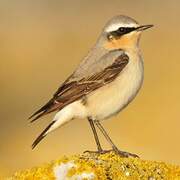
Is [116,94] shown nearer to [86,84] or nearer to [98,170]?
[86,84]

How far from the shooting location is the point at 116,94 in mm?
13172

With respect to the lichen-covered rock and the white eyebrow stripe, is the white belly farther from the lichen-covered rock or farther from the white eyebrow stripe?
the lichen-covered rock

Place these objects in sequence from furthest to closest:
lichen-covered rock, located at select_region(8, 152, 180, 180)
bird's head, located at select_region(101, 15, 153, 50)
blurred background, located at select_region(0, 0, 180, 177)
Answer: blurred background, located at select_region(0, 0, 180, 177) → bird's head, located at select_region(101, 15, 153, 50) → lichen-covered rock, located at select_region(8, 152, 180, 180)

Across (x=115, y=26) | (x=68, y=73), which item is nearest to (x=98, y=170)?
(x=115, y=26)

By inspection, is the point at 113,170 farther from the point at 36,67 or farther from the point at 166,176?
the point at 36,67

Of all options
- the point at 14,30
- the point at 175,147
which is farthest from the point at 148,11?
the point at 175,147

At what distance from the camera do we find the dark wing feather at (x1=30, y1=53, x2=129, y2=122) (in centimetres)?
1317

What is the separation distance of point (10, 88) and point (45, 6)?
59.6ft

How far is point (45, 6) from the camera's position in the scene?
44.6 m

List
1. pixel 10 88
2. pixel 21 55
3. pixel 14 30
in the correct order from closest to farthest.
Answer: pixel 10 88
pixel 21 55
pixel 14 30

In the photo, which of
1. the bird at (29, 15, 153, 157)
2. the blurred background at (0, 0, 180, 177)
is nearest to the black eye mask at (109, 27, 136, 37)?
the bird at (29, 15, 153, 157)

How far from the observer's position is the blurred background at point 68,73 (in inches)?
736

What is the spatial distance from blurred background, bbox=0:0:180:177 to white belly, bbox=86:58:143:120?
1632mm

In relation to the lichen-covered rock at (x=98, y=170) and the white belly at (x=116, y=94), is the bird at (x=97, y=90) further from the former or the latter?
the lichen-covered rock at (x=98, y=170)
